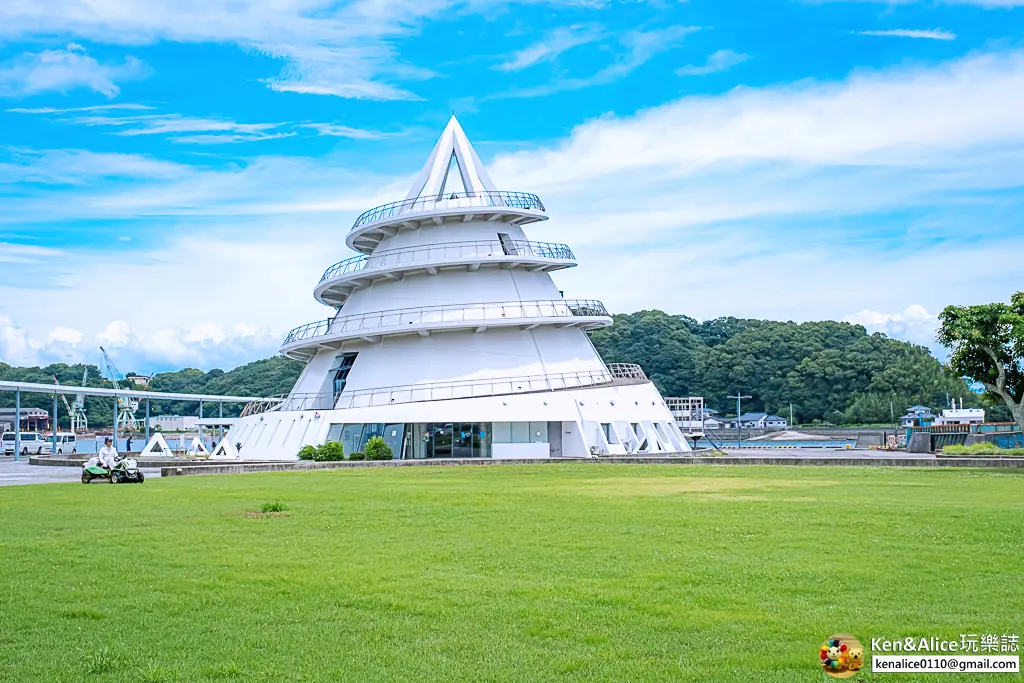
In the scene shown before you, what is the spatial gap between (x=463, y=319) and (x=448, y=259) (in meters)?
3.23

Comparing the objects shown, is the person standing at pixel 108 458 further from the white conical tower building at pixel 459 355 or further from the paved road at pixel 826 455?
the paved road at pixel 826 455

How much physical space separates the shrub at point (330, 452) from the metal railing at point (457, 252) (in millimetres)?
10497

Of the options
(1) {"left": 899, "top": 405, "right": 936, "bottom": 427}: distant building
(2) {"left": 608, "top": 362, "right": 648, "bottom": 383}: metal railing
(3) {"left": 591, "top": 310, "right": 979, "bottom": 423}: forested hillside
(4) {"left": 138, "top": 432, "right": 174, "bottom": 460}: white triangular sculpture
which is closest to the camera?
(4) {"left": 138, "top": 432, "right": 174, "bottom": 460}: white triangular sculpture

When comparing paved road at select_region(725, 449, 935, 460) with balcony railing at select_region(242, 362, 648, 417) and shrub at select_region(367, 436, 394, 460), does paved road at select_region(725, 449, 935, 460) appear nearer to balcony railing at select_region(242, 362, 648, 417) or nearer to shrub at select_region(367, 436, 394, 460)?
balcony railing at select_region(242, 362, 648, 417)

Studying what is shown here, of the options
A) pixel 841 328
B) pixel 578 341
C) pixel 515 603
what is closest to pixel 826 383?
pixel 841 328

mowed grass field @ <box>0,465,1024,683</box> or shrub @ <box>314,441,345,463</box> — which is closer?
mowed grass field @ <box>0,465,1024,683</box>

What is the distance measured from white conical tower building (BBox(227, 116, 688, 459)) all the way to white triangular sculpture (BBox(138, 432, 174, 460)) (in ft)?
11.5

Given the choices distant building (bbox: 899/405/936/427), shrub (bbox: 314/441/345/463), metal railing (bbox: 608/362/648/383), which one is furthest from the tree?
distant building (bbox: 899/405/936/427)

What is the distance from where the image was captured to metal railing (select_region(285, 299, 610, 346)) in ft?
167

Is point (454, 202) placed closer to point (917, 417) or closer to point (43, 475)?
point (43, 475)

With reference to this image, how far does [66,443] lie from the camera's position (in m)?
92.8

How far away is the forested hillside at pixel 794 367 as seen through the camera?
383 ft

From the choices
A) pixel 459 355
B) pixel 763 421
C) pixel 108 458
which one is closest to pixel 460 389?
pixel 459 355

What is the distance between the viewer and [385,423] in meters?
48.8
